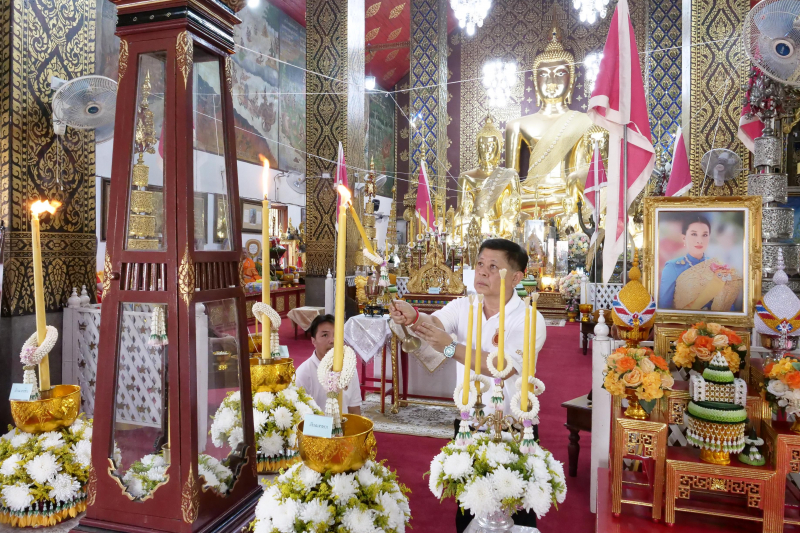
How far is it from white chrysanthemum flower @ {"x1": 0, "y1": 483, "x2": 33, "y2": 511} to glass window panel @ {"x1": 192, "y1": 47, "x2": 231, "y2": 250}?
153cm

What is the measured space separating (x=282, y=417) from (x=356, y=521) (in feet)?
3.29

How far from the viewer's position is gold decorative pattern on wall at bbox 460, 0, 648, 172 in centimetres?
1392

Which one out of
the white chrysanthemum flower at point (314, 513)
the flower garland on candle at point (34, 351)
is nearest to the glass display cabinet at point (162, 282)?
the white chrysanthemum flower at point (314, 513)

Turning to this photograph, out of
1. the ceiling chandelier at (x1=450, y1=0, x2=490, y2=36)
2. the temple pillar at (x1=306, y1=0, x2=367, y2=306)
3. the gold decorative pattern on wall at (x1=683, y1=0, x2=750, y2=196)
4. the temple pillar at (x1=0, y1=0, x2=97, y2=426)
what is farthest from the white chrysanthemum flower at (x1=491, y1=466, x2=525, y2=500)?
the ceiling chandelier at (x1=450, y1=0, x2=490, y2=36)

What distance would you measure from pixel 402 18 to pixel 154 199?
14712mm

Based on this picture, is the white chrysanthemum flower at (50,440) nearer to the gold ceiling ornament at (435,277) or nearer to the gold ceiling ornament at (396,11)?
the gold ceiling ornament at (435,277)

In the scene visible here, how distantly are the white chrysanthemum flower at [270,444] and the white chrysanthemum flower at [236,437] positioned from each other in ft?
1.15

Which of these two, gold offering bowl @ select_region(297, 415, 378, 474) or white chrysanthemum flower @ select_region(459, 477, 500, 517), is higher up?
gold offering bowl @ select_region(297, 415, 378, 474)

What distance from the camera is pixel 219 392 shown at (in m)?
1.73

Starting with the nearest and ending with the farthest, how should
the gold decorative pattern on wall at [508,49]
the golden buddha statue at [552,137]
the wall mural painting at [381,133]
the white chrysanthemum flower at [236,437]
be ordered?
the white chrysanthemum flower at [236,437] → the golden buddha statue at [552,137] → the gold decorative pattern on wall at [508,49] → the wall mural painting at [381,133]

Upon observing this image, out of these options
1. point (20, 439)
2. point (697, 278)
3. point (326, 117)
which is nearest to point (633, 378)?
point (697, 278)

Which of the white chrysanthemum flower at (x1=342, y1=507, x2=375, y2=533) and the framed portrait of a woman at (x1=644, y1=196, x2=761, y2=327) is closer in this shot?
the white chrysanthemum flower at (x1=342, y1=507, x2=375, y2=533)

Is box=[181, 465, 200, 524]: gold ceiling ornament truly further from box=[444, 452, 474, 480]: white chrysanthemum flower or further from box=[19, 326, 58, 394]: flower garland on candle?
box=[19, 326, 58, 394]: flower garland on candle

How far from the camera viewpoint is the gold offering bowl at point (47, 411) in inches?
89.4
